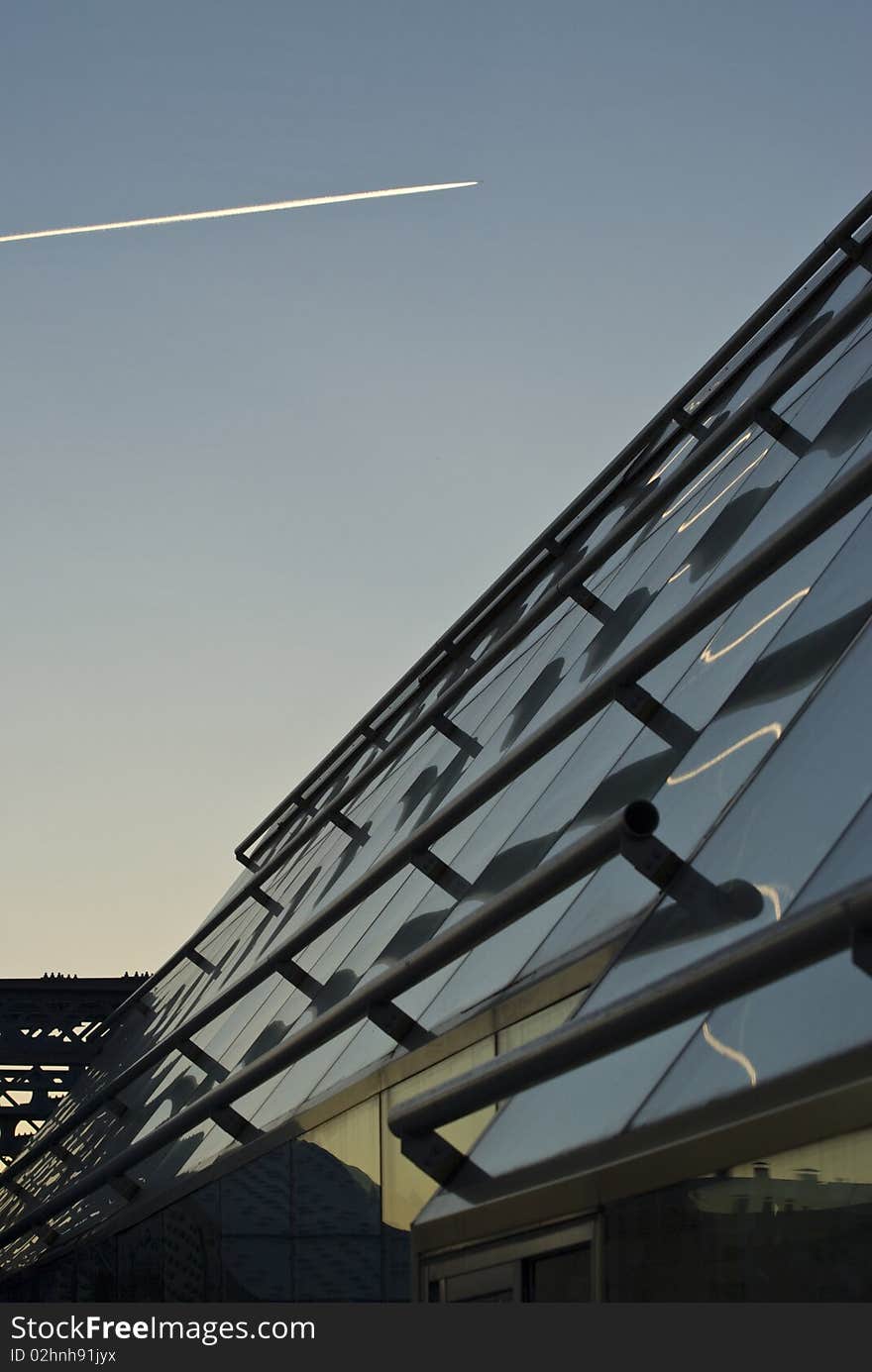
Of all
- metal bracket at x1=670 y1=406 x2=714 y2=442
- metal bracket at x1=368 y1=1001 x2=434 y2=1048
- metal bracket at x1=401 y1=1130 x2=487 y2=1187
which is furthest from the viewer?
metal bracket at x1=670 y1=406 x2=714 y2=442

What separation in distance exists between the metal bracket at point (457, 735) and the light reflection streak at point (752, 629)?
5143mm

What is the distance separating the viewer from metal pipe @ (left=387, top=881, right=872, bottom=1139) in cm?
480

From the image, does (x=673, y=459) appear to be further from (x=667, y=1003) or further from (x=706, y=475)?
(x=667, y=1003)

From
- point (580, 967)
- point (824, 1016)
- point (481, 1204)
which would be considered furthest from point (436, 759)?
point (824, 1016)

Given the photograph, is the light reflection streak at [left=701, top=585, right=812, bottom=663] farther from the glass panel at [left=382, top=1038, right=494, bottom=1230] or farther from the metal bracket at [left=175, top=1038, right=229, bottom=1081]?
the metal bracket at [left=175, top=1038, right=229, bottom=1081]

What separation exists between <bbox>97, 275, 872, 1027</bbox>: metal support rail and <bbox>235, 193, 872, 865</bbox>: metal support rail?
1.61m

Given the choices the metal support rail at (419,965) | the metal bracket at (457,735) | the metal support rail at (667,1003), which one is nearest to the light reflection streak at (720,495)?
the metal bracket at (457,735)

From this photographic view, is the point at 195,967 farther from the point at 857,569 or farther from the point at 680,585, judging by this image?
the point at 857,569

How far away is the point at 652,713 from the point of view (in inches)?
353

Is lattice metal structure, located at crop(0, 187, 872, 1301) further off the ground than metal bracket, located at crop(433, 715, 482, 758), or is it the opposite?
metal bracket, located at crop(433, 715, 482, 758)

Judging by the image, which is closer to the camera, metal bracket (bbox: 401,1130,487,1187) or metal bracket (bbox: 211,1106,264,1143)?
metal bracket (bbox: 401,1130,487,1187)

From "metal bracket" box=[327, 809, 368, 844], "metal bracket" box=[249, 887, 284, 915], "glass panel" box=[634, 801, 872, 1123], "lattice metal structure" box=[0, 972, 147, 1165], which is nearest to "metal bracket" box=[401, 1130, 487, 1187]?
"glass panel" box=[634, 801, 872, 1123]

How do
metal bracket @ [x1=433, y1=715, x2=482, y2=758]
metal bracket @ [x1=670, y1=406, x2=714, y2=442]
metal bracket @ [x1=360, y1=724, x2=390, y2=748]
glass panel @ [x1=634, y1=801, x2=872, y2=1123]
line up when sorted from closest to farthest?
1. glass panel @ [x1=634, y1=801, x2=872, y2=1123]
2. metal bracket @ [x1=433, y1=715, x2=482, y2=758]
3. metal bracket @ [x1=670, y1=406, x2=714, y2=442]
4. metal bracket @ [x1=360, y1=724, x2=390, y2=748]

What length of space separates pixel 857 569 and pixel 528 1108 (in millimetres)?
2764
